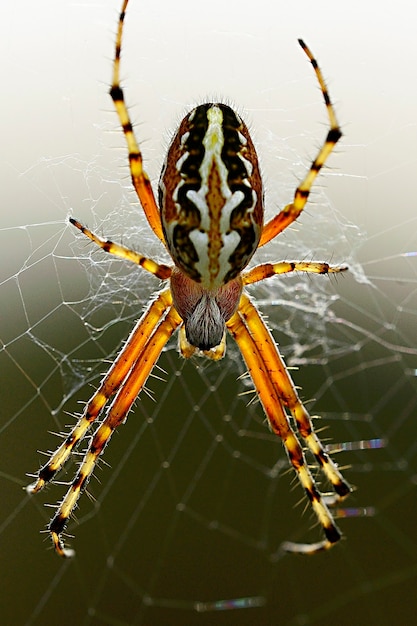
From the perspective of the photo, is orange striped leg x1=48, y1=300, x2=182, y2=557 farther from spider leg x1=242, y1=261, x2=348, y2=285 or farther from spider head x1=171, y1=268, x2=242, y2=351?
spider leg x1=242, y1=261, x2=348, y2=285

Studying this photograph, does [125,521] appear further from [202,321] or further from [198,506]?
[202,321]

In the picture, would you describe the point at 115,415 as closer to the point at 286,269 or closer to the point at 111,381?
the point at 111,381

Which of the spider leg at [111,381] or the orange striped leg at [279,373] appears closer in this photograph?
the spider leg at [111,381]

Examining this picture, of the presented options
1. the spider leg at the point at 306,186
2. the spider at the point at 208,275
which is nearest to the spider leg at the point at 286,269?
the spider at the point at 208,275

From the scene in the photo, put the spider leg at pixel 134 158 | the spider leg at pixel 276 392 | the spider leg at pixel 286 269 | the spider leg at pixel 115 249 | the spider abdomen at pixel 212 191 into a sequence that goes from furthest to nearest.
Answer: the spider leg at pixel 276 392
the spider leg at pixel 286 269
the spider leg at pixel 115 249
the spider leg at pixel 134 158
the spider abdomen at pixel 212 191

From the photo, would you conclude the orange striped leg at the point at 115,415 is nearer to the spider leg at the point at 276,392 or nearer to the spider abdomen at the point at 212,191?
the spider leg at the point at 276,392

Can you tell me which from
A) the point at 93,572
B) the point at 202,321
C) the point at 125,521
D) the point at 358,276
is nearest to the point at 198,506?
the point at 125,521
